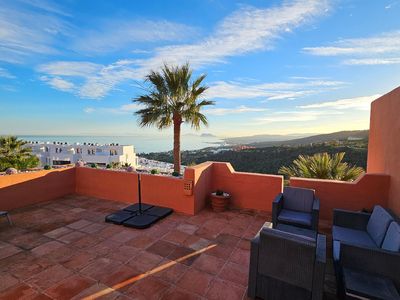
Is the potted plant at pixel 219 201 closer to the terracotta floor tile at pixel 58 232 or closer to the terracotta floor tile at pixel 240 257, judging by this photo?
the terracotta floor tile at pixel 240 257

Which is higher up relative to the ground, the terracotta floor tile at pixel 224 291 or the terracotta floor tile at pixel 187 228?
the terracotta floor tile at pixel 224 291

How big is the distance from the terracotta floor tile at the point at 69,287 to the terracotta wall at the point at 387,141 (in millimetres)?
5034

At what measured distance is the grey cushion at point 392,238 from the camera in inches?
87.3

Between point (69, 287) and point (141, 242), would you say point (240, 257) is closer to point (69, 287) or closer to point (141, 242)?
point (141, 242)

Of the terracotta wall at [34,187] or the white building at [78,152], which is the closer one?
the terracotta wall at [34,187]

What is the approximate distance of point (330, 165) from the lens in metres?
5.51

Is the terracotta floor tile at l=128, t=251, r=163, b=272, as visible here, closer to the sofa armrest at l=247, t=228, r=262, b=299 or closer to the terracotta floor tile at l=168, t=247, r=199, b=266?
the terracotta floor tile at l=168, t=247, r=199, b=266

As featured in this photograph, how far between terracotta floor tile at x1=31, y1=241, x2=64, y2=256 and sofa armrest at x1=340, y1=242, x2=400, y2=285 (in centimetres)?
421

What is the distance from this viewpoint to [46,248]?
3277mm

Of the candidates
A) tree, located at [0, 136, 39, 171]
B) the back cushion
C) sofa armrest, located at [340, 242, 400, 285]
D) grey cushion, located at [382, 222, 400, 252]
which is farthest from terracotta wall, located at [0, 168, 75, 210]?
grey cushion, located at [382, 222, 400, 252]

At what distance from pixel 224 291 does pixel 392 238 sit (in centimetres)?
213

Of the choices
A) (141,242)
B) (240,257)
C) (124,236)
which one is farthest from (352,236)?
(124,236)

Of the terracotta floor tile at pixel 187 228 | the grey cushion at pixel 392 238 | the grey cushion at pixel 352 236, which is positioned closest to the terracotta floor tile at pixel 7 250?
the terracotta floor tile at pixel 187 228

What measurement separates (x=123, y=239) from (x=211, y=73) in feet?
21.2
